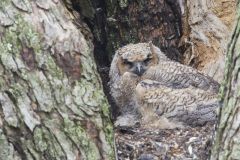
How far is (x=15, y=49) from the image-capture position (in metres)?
3.52

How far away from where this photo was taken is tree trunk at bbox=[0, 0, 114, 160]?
11.3 ft

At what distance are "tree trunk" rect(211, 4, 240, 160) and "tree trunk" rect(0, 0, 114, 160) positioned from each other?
731 mm

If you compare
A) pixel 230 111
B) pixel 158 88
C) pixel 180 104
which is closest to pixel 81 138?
pixel 230 111

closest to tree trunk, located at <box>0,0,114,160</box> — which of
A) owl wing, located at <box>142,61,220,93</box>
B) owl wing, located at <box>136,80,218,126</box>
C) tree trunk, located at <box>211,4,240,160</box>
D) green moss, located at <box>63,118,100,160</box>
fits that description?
green moss, located at <box>63,118,100,160</box>

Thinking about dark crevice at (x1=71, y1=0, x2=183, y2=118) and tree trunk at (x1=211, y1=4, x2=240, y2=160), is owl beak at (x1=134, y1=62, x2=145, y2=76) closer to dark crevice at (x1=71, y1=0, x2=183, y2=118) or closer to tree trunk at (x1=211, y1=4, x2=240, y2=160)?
dark crevice at (x1=71, y1=0, x2=183, y2=118)

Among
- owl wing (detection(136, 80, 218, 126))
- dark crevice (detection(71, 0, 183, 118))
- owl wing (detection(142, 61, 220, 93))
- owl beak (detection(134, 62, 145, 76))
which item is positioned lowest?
owl wing (detection(136, 80, 218, 126))

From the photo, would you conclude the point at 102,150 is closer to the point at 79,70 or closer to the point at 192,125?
the point at 79,70

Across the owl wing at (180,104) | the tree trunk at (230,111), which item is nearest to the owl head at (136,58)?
the owl wing at (180,104)

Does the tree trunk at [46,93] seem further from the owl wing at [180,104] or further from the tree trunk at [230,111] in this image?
the owl wing at [180,104]

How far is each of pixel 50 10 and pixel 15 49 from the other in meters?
0.32

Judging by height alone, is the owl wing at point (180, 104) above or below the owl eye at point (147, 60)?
below

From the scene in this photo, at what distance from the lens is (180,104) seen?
200 inches

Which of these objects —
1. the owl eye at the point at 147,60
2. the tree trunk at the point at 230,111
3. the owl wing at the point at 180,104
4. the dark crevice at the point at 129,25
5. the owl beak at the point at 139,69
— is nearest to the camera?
the tree trunk at the point at 230,111

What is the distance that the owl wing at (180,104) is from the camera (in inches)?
199
